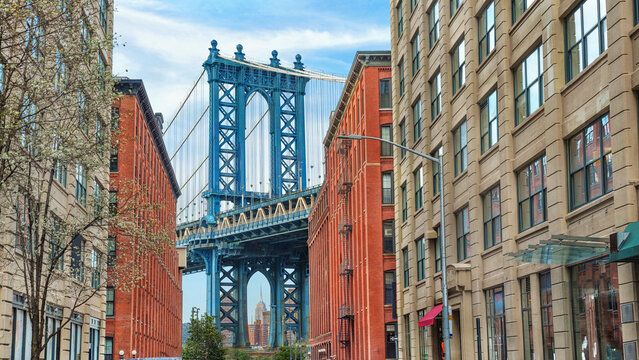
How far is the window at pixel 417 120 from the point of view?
4100cm

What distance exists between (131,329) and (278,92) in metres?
109

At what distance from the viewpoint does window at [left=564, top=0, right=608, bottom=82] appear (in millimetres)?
20828

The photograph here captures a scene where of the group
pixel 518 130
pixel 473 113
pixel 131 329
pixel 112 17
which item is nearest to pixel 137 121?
pixel 131 329

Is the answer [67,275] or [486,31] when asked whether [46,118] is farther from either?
[486,31]

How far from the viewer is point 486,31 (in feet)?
100

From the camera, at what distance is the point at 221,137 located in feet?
550

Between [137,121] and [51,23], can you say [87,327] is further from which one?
[137,121]

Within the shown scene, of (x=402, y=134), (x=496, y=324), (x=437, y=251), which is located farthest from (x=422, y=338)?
(x=402, y=134)

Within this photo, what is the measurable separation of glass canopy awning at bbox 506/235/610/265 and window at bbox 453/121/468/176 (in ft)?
32.1

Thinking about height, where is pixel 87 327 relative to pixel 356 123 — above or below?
below

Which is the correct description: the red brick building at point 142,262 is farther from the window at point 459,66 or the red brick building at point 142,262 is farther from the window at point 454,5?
the window at point 459,66

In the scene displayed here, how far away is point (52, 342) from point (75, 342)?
15.7 ft

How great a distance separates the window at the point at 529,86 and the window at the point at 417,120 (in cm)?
1354

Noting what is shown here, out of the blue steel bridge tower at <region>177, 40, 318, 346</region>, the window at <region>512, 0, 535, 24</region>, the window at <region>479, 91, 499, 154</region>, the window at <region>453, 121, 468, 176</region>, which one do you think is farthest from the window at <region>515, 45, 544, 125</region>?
the blue steel bridge tower at <region>177, 40, 318, 346</region>
